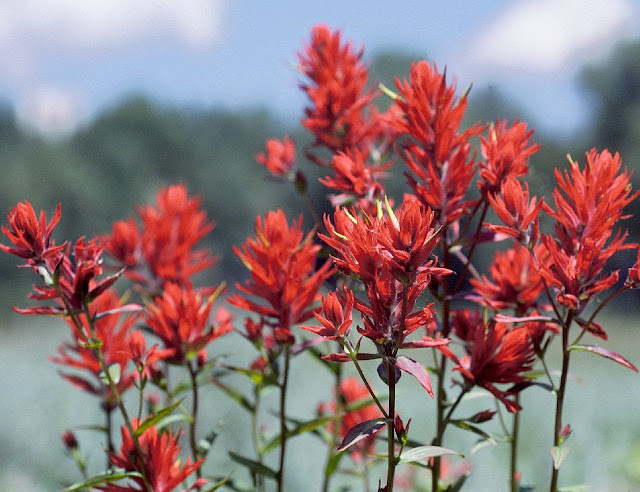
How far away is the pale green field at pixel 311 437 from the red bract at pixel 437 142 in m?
0.99

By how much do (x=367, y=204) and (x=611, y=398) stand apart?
6.37 feet

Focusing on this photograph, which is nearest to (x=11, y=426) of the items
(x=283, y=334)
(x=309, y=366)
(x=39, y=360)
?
(x=39, y=360)

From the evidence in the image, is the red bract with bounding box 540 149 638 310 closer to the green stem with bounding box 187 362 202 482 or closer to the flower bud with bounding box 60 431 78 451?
the green stem with bounding box 187 362 202 482

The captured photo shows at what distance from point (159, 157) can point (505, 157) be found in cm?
2177

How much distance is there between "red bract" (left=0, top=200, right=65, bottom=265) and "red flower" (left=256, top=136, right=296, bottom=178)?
1.49 feet

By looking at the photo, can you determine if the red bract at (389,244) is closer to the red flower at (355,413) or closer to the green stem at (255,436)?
the green stem at (255,436)

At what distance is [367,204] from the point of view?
734 mm

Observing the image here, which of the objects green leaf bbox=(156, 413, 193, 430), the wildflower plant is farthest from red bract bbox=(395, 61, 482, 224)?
green leaf bbox=(156, 413, 193, 430)

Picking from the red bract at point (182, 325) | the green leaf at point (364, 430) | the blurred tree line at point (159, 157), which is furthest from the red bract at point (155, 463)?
the blurred tree line at point (159, 157)

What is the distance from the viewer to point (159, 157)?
21.6 metres

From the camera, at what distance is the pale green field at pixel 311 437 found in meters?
1.68

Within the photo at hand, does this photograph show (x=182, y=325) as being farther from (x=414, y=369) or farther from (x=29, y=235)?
(x=414, y=369)

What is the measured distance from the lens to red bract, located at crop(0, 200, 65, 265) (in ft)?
1.98

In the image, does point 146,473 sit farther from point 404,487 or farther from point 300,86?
point 404,487
